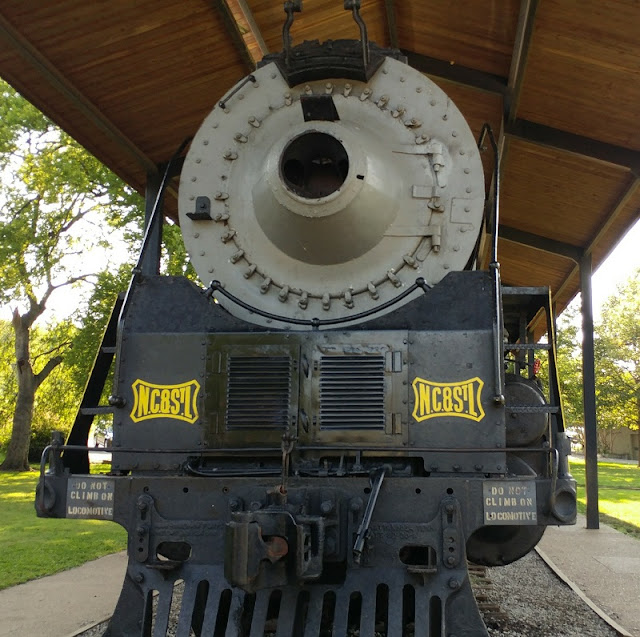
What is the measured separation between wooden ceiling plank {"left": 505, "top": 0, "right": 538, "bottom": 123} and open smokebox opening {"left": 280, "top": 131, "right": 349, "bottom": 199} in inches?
116

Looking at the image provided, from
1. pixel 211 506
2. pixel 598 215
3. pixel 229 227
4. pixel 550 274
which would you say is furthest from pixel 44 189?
pixel 211 506

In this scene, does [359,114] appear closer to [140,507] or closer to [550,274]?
[140,507]

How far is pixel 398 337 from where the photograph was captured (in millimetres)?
3580

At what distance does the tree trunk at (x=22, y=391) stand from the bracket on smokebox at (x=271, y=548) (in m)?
20.1

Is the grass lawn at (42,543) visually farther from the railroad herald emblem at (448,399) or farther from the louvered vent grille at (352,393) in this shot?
the railroad herald emblem at (448,399)

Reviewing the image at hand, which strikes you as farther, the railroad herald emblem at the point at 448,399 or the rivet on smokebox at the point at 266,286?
the rivet on smokebox at the point at 266,286

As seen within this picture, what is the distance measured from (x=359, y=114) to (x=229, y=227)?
3.58 feet

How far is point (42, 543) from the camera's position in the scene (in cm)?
880

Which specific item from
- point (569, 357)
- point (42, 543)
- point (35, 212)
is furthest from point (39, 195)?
point (569, 357)

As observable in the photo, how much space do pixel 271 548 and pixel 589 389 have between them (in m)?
8.40

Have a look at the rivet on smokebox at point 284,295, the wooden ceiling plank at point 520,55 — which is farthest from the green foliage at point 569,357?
the rivet on smokebox at point 284,295

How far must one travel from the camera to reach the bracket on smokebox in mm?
2748

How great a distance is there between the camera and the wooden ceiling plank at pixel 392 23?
280 inches

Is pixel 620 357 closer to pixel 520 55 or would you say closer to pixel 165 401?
pixel 520 55
